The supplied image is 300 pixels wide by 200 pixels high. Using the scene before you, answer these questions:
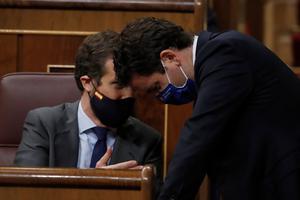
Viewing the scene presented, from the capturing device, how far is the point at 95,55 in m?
2.20

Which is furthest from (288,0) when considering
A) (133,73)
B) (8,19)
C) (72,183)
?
(72,183)

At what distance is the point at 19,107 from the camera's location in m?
2.33

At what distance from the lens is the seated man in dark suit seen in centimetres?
215

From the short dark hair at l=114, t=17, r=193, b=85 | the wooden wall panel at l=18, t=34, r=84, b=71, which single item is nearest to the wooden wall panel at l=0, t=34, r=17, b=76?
the wooden wall panel at l=18, t=34, r=84, b=71

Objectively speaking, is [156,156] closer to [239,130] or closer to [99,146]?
[99,146]

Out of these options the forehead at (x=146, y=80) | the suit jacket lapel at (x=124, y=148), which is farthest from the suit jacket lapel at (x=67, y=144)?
the forehead at (x=146, y=80)

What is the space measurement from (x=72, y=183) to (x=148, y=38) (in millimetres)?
400

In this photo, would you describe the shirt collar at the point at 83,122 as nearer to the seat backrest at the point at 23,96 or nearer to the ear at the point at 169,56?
the seat backrest at the point at 23,96

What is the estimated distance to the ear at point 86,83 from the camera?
2203mm

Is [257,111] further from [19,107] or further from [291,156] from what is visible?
[19,107]

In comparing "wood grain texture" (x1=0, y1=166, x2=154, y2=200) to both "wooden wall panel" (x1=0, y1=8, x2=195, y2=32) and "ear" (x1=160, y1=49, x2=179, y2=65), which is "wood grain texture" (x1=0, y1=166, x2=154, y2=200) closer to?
"ear" (x1=160, y1=49, x2=179, y2=65)

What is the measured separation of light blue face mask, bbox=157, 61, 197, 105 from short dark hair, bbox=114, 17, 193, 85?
5 centimetres

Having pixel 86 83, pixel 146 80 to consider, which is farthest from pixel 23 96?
pixel 146 80

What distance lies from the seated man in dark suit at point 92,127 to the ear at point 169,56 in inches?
15.7
